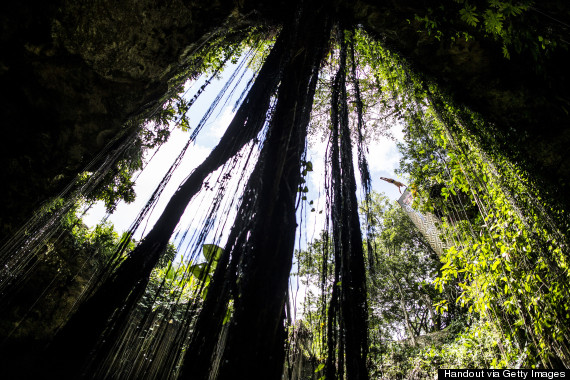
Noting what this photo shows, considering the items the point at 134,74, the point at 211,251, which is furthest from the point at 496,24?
the point at 134,74

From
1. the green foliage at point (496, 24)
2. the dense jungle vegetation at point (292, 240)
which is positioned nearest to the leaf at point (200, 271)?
the dense jungle vegetation at point (292, 240)

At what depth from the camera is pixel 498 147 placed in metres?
2.62

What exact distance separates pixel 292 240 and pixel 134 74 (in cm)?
257

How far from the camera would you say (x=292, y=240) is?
117 cm

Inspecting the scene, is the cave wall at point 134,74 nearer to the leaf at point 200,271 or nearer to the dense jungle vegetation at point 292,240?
the dense jungle vegetation at point 292,240

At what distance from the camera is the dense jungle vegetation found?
934mm

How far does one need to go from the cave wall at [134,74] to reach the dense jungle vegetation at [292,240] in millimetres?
113

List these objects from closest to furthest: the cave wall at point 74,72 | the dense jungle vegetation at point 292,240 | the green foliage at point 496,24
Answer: the dense jungle vegetation at point 292,240
the green foliage at point 496,24
the cave wall at point 74,72

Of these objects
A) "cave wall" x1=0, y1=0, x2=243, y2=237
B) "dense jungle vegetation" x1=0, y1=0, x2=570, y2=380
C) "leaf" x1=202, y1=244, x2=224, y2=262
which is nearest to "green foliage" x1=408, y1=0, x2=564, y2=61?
"dense jungle vegetation" x1=0, y1=0, x2=570, y2=380

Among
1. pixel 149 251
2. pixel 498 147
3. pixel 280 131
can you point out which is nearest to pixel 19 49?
pixel 149 251

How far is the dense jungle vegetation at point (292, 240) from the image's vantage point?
93 centimetres

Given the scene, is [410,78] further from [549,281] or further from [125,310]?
[125,310]

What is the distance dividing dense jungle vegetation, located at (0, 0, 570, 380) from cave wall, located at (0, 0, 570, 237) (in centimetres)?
11

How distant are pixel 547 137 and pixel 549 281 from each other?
5.23 feet
